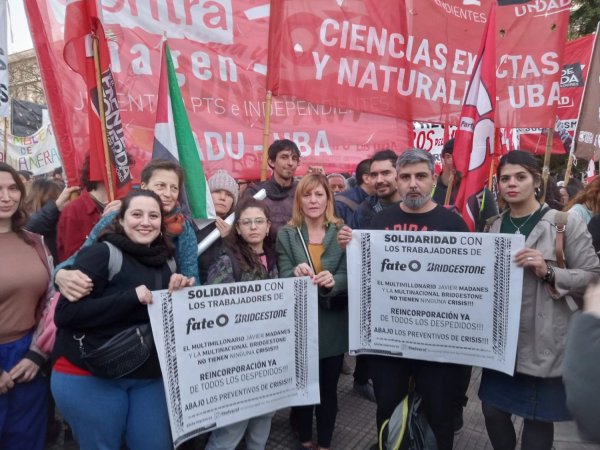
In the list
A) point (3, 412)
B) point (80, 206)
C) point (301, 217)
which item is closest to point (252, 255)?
point (301, 217)

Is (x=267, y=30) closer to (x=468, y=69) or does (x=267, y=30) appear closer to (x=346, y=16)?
(x=346, y=16)

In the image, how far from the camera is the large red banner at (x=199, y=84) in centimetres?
319

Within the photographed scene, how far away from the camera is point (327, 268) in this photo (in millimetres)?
2713

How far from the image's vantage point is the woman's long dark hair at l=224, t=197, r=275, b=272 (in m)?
2.56

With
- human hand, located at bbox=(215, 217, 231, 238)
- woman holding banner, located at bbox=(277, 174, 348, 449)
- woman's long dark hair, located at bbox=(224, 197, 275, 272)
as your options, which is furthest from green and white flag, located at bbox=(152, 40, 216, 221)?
woman holding banner, located at bbox=(277, 174, 348, 449)

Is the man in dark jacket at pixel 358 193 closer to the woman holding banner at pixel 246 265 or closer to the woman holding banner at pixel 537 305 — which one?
the woman holding banner at pixel 246 265

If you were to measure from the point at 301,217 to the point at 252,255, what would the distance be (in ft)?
1.52

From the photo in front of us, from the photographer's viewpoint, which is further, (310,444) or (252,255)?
(310,444)

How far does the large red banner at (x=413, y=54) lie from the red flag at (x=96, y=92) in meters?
1.44

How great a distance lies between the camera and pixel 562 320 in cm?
217

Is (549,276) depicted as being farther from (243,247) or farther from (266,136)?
(266,136)

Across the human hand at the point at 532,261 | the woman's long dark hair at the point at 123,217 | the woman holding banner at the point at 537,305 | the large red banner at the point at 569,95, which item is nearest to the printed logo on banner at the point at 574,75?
the large red banner at the point at 569,95

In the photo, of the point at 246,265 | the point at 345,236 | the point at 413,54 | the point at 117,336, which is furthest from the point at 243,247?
the point at 413,54

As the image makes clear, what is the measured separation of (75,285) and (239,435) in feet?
4.29
